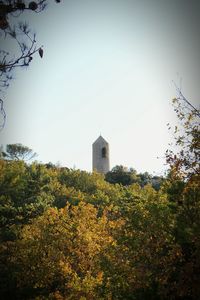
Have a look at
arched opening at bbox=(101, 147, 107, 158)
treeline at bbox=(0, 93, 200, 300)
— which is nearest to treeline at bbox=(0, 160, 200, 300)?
treeline at bbox=(0, 93, 200, 300)

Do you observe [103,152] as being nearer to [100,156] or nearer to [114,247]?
[100,156]

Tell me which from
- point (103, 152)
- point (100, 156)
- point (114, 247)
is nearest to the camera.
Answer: point (114, 247)

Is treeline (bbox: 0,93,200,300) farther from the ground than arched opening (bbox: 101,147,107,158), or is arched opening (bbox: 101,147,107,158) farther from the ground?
arched opening (bbox: 101,147,107,158)

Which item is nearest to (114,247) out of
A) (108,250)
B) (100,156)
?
(108,250)

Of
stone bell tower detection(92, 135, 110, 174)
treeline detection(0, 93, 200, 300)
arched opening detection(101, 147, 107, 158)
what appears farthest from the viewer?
arched opening detection(101, 147, 107, 158)

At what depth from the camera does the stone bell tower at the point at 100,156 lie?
336ft

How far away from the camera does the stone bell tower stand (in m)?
102

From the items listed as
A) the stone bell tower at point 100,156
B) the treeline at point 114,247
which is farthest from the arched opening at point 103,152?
the treeline at point 114,247

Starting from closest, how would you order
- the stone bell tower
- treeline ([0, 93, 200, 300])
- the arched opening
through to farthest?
treeline ([0, 93, 200, 300]) → the stone bell tower → the arched opening

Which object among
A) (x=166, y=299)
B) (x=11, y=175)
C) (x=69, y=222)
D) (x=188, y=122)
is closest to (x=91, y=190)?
(x=11, y=175)

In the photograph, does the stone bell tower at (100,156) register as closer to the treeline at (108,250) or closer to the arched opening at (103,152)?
the arched opening at (103,152)

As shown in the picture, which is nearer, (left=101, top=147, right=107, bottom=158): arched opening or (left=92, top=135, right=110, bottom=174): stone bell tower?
(left=92, top=135, right=110, bottom=174): stone bell tower

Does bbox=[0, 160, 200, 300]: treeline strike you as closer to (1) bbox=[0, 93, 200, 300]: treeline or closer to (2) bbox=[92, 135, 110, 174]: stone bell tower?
(1) bbox=[0, 93, 200, 300]: treeline

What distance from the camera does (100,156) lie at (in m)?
104
